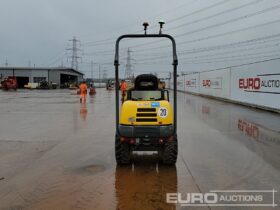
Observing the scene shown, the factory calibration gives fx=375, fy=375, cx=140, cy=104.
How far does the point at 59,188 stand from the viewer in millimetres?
6371

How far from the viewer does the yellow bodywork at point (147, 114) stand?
7.57 m

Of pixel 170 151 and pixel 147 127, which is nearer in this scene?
pixel 147 127

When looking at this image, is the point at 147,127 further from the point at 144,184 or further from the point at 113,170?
the point at 144,184

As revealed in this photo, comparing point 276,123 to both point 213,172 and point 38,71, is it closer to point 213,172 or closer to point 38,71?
point 213,172

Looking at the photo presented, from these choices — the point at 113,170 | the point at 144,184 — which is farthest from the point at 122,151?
the point at 144,184

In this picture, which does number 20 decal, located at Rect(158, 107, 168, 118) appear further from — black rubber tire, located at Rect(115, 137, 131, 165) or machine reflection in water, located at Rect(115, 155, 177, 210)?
machine reflection in water, located at Rect(115, 155, 177, 210)

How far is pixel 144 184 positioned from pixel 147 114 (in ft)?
5.23

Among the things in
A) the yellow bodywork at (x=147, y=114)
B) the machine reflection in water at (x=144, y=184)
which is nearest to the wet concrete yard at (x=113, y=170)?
the machine reflection in water at (x=144, y=184)

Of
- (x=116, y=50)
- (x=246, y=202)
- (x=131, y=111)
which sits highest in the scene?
(x=116, y=50)

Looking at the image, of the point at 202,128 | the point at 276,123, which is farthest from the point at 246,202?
the point at 276,123

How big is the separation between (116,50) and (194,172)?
2.94m

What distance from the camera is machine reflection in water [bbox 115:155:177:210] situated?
→ 5574mm

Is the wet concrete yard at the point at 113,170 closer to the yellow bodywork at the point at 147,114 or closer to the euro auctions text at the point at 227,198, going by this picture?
the euro auctions text at the point at 227,198

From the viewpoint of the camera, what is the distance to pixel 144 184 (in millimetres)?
6555
